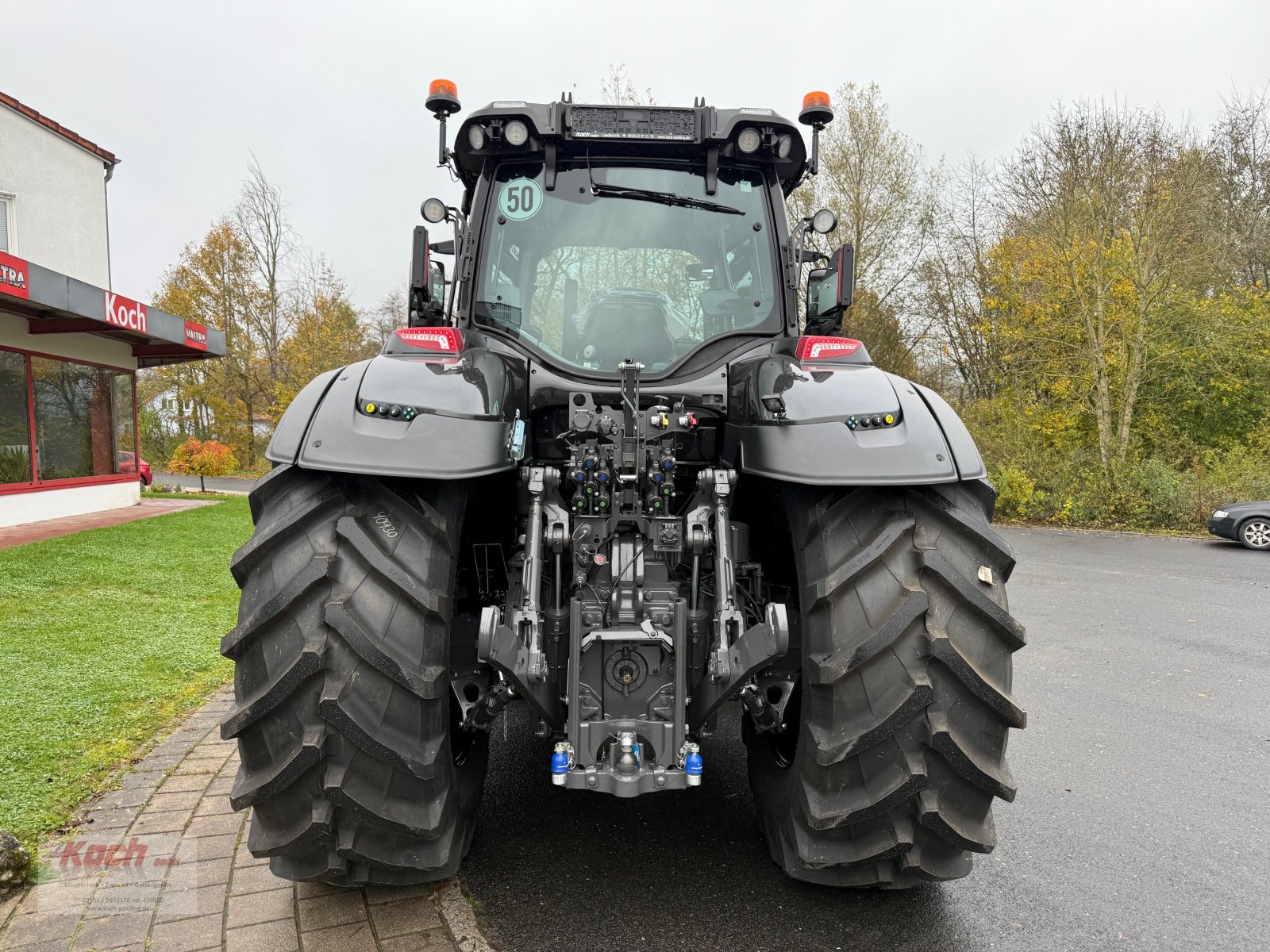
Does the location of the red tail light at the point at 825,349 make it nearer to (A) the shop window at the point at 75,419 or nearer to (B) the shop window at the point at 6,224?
(A) the shop window at the point at 75,419

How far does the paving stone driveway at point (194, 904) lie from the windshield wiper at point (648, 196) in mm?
2556

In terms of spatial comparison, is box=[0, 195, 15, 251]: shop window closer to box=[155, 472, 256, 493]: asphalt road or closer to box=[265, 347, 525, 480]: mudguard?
box=[155, 472, 256, 493]: asphalt road

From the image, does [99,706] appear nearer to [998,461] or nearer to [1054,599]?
[1054,599]

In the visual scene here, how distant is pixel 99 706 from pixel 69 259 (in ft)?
46.0

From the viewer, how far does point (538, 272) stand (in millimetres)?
3111

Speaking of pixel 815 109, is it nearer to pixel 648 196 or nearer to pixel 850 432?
pixel 648 196

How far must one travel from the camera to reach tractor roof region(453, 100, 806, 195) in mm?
3004

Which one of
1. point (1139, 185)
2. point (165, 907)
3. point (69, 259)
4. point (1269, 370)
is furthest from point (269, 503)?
point (1269, 370)

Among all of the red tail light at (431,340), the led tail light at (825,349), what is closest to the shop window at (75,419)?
the red tail light at (431,340)

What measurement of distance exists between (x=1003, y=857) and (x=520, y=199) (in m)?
3.13

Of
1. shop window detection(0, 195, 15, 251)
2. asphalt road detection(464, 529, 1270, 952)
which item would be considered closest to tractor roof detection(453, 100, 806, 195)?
asphalt road detection(464, 529, 1270, 952)

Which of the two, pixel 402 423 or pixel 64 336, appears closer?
pixel 402 423

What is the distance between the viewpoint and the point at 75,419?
42.8 feet

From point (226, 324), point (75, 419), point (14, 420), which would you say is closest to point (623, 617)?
point (14, 420)
